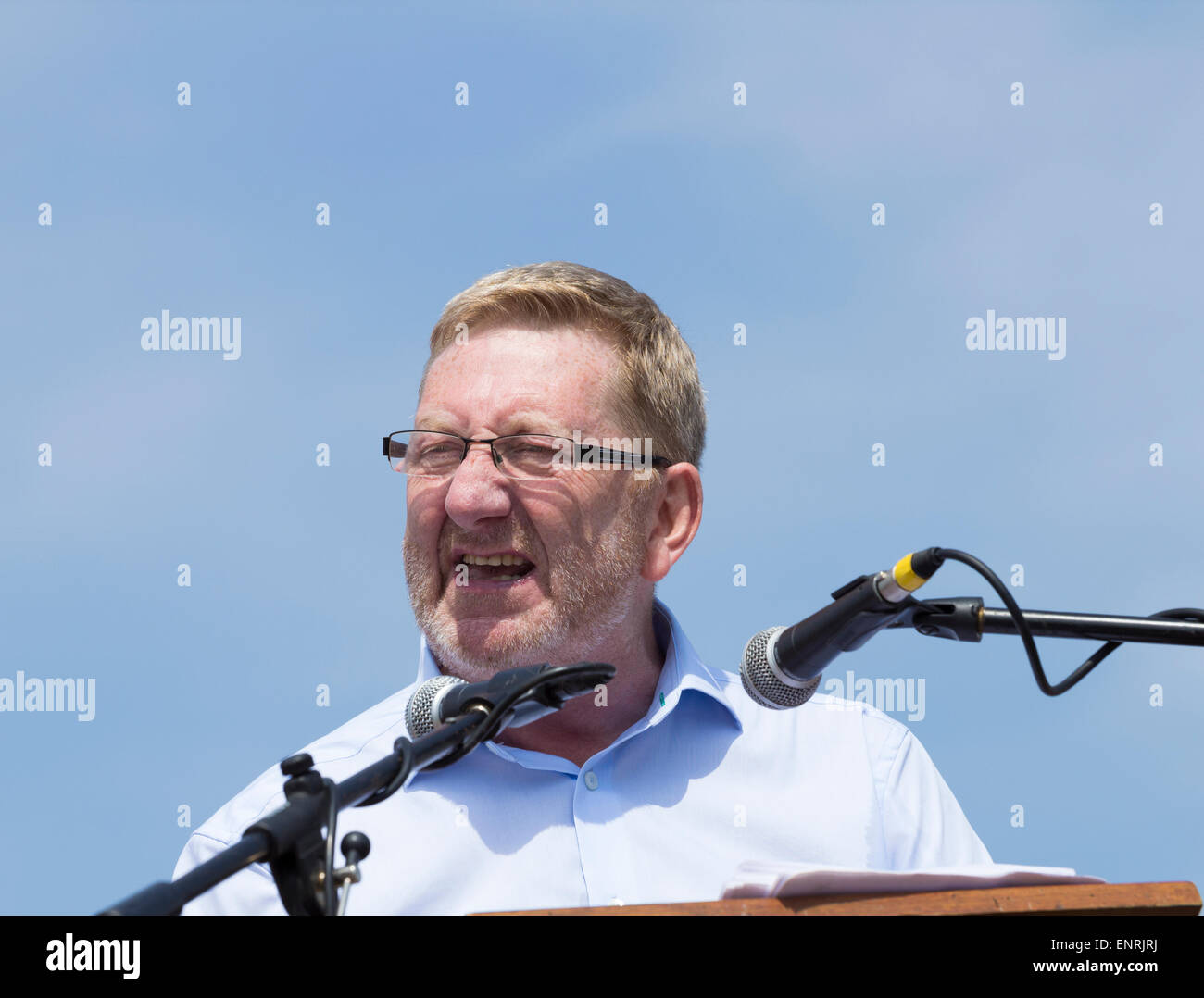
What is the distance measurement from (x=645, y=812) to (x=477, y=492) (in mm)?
1070

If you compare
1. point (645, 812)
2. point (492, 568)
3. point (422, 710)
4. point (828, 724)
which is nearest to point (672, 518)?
point (492, 568)

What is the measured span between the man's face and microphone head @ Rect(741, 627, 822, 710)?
55.4 inches

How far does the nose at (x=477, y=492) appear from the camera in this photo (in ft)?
12.5

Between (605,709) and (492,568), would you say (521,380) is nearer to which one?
(492,568)

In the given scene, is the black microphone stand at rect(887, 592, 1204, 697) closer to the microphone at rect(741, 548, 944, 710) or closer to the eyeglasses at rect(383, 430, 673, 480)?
the microphone at rect(741, 548, 944, 710)

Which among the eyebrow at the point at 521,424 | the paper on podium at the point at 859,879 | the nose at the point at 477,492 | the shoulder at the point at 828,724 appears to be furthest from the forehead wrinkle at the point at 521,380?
the paper on podium at the point at 859,879

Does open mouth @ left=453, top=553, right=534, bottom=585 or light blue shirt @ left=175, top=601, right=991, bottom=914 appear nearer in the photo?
light blue shirt @ left=175, top=601, right=991, bottom=914

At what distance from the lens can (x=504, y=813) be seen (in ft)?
11.8

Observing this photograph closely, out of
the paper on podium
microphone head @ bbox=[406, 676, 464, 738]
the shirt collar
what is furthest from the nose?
the paper on podium

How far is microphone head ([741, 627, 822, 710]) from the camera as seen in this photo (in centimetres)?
245

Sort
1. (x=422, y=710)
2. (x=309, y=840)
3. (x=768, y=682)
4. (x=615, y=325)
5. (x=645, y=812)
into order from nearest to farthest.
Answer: (x=309, y=840) → (x=768, y=682) → (x=422, y=710) → (x=645, y=812) → (x=615, y=325)

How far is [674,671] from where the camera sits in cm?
408
